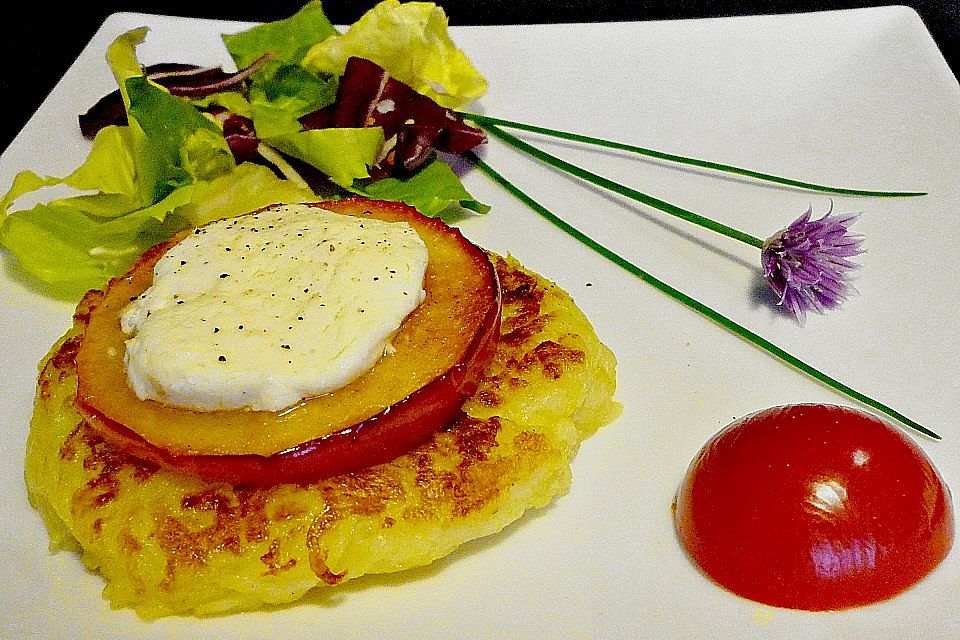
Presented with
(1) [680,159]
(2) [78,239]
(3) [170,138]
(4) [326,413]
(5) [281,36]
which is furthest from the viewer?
(5) [281,36]

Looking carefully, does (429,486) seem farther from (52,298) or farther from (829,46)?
(829,46)

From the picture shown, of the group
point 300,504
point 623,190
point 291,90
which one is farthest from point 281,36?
point 300,504

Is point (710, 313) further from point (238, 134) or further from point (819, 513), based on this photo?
point (238, 134)

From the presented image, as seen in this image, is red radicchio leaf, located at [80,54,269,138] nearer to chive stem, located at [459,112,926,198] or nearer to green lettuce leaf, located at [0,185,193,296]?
green lettuce leaf, located at [0,185,193,296]

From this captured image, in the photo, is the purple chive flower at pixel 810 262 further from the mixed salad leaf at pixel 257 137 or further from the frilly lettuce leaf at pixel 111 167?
the frilly lettuce leaf at pixel 111 167

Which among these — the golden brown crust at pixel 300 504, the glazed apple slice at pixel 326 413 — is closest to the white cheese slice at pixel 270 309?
the glazed apple slice at pixel 326 413
